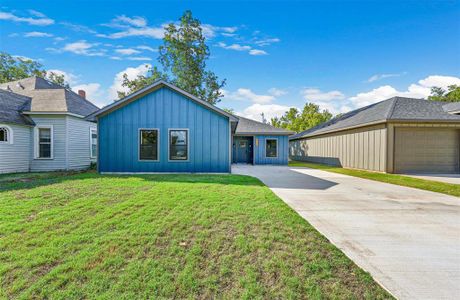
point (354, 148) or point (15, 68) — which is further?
point (15, 68)

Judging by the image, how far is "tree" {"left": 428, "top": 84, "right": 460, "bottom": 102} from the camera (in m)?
31.6

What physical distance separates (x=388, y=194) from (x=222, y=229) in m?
5.73

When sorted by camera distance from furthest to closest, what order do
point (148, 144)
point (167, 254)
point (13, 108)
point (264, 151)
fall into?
1. point (264, 151)
2. point (13, 108)
3. point (148, 144)
4. point (167, 254)

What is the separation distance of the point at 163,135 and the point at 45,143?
687 cm

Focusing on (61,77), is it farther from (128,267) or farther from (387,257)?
(387,257)

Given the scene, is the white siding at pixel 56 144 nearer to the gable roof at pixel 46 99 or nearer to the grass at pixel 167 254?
the gable roof at pixel 46 99

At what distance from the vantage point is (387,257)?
2.73 metres

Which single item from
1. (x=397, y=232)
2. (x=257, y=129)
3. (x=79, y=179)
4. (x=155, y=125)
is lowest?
(x=397, y=232)

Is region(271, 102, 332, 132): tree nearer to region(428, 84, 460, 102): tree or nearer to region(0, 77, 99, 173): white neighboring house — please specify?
region(428, 84, 460, 102): tree

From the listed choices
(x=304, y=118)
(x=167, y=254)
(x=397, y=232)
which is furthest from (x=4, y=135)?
(x=304, y=118)

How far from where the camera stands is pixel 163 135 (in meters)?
10.0

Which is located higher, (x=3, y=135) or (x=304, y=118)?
(x=304, y=118)

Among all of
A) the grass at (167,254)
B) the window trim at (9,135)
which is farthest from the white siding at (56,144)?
the grass at (167,254)

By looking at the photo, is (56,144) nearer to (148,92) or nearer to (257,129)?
(148,92)
